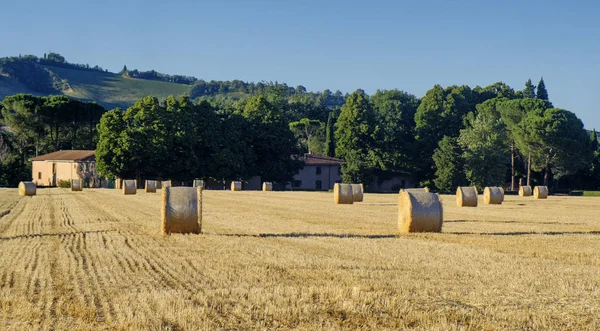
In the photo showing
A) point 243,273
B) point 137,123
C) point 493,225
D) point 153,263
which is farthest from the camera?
point 137,123

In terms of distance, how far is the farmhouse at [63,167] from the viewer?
83.5 metres

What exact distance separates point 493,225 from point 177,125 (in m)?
53.9

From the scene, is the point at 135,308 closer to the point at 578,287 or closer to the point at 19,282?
the point at 19,282

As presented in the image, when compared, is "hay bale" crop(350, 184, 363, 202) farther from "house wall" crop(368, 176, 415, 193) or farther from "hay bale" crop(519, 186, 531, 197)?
"house wall" crop(368, 176, 415, 193)

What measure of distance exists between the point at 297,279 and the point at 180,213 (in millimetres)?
8097

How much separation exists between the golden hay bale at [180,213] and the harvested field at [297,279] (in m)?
0.46

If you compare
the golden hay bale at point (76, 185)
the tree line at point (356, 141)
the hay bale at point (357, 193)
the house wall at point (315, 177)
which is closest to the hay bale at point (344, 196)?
the hay bale at point (357, 193)

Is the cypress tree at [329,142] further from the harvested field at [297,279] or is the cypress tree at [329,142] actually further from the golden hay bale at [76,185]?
the harvested field at [297,279]

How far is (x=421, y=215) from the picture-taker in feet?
65.7

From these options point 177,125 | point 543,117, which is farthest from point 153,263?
point 543,117

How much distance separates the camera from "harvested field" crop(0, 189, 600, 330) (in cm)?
883

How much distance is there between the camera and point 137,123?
73125mm

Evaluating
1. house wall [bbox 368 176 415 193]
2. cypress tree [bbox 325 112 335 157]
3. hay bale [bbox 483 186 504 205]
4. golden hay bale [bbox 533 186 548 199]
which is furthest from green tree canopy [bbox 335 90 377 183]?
hay bale [bbox 483 186 504 205]

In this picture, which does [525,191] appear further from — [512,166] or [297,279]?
[297,279]
